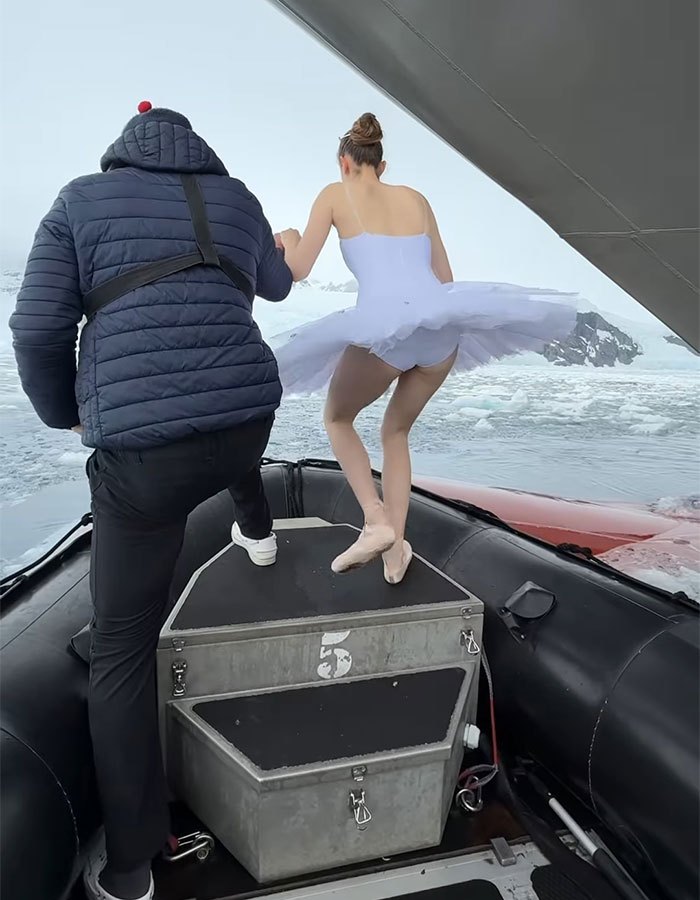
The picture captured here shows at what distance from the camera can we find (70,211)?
2.14 ft

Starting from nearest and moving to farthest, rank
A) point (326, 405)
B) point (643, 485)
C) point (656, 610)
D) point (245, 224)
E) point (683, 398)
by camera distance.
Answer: point (245, 224) < point (656, 610) < point (326, 405) < point (643, 485) < point (683, 398)

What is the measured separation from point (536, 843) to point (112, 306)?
974 mm

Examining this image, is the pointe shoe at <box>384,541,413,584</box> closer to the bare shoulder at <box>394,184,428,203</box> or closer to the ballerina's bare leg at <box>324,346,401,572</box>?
the ballerina's bare leg at <box>324,346,401,572</box>

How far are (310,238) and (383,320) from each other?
0.69 feet

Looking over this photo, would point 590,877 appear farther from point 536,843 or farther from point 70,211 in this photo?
point 70,211

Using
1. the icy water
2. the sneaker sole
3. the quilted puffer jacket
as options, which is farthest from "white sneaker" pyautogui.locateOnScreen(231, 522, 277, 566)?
the icy water

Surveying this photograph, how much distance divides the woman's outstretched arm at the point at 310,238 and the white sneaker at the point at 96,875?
0.92 meters

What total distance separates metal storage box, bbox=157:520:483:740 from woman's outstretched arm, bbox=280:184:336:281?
0.56 meters

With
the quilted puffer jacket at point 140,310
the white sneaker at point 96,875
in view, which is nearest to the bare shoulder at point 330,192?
the quilted puffer jacket at point 140,310

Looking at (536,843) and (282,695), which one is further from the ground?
(282,695)

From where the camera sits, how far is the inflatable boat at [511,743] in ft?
2.49

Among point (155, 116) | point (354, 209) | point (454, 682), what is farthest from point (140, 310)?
point (454, 682)

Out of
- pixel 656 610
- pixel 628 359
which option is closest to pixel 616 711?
pixel 656 610

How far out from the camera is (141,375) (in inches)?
26.2
